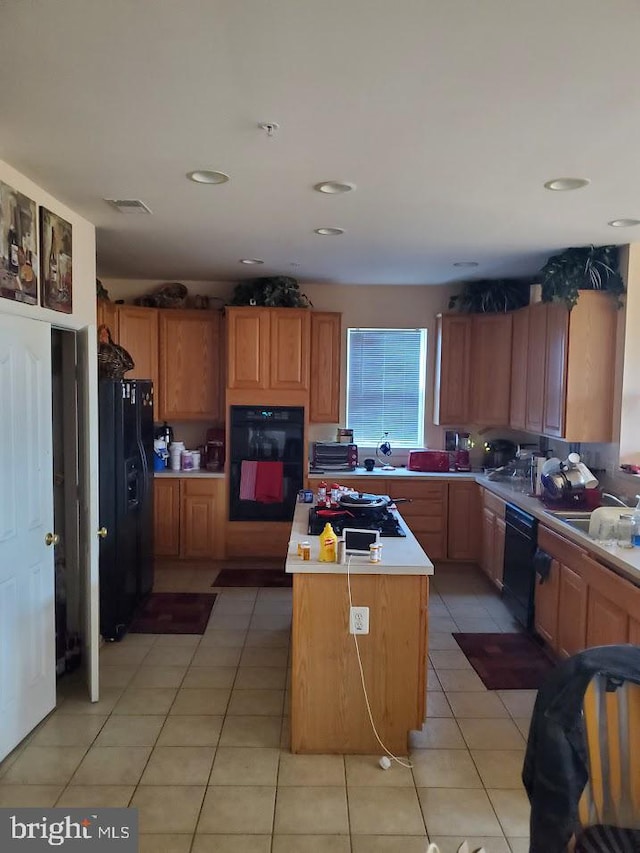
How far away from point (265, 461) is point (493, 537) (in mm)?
2048

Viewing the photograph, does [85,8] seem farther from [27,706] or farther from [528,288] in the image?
[528,288]

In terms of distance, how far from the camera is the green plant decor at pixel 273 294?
5262mm

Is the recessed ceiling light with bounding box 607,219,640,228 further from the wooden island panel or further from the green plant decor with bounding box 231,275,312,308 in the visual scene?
the green plant decor with bounding box 231,275,312,308

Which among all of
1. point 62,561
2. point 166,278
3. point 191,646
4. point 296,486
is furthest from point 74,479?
point 166,278

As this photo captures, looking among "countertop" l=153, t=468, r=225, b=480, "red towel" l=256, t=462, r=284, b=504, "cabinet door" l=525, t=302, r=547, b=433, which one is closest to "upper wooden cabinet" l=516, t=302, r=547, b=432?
"cabinet door" l=525, t=302, r=547, b=433

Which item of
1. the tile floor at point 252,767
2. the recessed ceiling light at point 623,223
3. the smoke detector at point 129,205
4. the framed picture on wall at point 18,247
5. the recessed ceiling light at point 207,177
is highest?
the recessed ceiling light at point 623,223

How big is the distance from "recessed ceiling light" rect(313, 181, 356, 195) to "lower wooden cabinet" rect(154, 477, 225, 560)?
10.0 ft

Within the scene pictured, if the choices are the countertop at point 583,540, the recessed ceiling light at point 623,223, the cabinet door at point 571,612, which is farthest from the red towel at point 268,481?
the recessed ceiling light at point 623,223

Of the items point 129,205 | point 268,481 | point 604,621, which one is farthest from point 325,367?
point 604,621

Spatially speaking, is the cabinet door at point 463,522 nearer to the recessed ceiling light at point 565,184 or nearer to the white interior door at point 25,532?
the recessed ceiling light at point 565,184

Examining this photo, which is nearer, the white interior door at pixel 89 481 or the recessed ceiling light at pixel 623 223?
the white interior door at pixel 89 481

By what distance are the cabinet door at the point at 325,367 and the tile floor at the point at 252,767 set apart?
246 centimetres

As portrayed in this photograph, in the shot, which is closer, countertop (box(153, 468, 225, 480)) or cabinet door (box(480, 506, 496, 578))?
cabinet door (box(480, 506, 496, 578))

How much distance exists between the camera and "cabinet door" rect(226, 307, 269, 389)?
5180 millimetres
